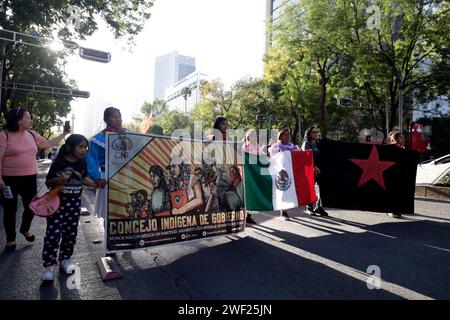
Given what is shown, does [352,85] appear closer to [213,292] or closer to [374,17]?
[374,17]

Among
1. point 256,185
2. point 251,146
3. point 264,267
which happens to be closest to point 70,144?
point 264,267

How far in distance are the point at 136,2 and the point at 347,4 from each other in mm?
10539

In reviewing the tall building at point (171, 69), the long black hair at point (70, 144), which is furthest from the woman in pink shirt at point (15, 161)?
the tall building at point (171, 69)

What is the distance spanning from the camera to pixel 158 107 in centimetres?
9094

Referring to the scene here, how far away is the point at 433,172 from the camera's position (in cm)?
1405

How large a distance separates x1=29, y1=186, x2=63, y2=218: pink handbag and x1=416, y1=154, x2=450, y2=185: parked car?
536 inches

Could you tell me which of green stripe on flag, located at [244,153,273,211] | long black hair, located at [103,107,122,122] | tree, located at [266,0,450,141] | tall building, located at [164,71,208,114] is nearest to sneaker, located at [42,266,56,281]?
long black hair, located at [103,107,122,122]

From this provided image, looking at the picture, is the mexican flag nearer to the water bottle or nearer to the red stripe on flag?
the red stripe on flag

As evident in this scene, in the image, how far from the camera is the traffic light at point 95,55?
13363 millimetres

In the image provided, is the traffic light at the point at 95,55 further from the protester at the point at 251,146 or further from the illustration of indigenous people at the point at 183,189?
the illustration of indigenous people at the point at 183,189

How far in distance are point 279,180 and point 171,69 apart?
195 m

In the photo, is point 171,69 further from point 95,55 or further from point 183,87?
point 95,55

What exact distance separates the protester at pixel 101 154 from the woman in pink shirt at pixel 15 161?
0.49m
